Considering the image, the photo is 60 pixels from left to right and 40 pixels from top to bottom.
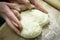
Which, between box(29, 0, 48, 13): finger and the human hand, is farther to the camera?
box(29, 0, 48, 13): finger

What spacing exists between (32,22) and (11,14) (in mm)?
133

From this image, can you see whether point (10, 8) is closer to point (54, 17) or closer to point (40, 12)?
point (40, 12)

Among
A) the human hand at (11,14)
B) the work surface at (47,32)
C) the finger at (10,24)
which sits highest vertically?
the human hand at (11,14)

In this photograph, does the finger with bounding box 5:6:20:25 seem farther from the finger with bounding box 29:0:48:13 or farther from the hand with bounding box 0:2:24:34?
the finger with bounding box 29:0:48:13

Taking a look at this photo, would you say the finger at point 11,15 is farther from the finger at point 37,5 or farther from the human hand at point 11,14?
the finger at point 37,5

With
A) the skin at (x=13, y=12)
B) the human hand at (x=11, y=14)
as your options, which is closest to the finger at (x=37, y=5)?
the skin at (x=13, y=12)

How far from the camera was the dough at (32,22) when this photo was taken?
2.43 ft

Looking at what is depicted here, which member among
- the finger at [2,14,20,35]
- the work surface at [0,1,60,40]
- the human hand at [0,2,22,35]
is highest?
the human hand at [0,2,22,35]

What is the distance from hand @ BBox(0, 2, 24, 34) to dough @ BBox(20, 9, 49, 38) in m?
0.04

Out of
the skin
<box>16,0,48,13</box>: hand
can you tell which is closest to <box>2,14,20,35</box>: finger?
the skin

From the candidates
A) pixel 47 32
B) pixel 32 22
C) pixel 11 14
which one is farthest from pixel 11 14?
pixel 47 32

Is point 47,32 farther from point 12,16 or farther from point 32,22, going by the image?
point 12,16

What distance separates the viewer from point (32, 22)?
0.79 meters

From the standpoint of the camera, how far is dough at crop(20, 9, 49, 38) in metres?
0.74
